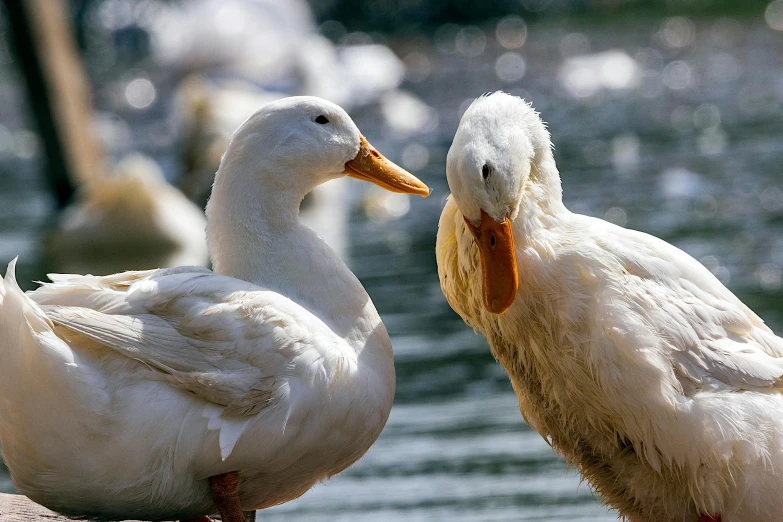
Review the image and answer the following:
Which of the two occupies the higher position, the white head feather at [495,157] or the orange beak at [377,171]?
the white head feather at [495,157]

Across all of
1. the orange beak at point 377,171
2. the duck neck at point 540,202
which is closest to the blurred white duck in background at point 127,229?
the orange beak at point 377,171

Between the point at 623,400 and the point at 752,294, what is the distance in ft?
15.1

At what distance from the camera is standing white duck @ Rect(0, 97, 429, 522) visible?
414cm

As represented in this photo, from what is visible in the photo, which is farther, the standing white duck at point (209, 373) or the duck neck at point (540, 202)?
the duck neck at point (540, 202)

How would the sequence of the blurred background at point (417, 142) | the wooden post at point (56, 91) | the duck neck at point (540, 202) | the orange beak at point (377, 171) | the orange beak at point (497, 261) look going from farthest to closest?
the wooden post at point (56, 91) < the blurred background at point (417, 142) < the orange beak at point (377, 171) < the duck neck at point (540, 202) < the orange beak at point (497, 261)

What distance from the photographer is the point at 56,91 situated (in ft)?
39.9

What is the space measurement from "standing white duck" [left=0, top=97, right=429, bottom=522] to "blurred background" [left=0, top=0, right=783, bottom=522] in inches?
69.8

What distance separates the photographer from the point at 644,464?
4.76 meters

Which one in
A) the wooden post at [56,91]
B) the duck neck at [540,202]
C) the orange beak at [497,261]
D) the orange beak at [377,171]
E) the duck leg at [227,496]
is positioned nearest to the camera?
the duck leg at [227,496]

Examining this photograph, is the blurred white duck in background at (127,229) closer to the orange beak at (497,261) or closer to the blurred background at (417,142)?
the blurred background at (417,142)

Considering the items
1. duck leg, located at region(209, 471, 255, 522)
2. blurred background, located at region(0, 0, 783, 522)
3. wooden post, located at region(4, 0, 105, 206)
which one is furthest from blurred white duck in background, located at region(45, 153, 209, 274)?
duck leg, located at region(209, 471, 255, 522)

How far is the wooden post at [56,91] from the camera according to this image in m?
11.8

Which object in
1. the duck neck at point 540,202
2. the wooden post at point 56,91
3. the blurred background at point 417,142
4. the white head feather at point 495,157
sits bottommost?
the blurred background at point 417,142

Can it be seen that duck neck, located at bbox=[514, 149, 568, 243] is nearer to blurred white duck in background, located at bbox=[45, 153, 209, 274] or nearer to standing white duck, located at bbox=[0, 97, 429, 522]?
standing white duck, located at bbox=[0, 97, 429, 522]
